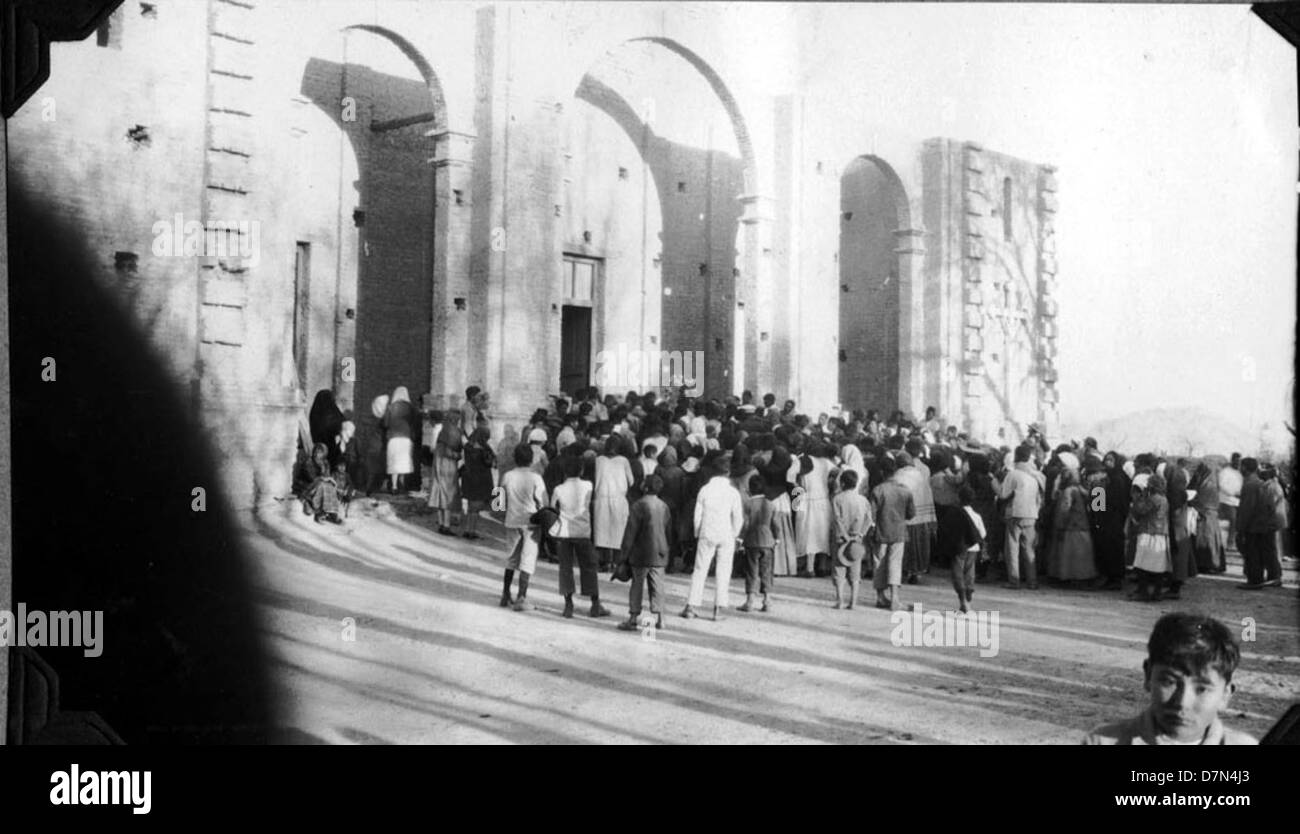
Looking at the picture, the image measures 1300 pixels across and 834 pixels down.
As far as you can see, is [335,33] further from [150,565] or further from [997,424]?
[997,424]

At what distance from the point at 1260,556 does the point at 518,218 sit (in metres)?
5.68

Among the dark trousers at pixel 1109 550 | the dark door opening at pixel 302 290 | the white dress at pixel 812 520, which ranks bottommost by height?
the dark trousers at pixel 1109 550

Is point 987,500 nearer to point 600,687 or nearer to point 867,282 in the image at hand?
point 867,282

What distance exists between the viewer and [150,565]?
21.0 ft

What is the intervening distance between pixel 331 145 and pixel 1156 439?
7.02m

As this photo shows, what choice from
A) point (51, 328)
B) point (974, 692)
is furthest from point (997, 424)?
point (51, 328)

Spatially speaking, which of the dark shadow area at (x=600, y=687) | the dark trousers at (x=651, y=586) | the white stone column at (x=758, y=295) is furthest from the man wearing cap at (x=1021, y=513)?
the dark trousers at (x=651, y=586)

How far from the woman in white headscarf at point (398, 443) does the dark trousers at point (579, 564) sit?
1040 millimetres

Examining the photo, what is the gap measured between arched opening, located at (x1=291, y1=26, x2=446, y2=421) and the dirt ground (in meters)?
3.37

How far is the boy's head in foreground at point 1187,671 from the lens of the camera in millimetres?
4227

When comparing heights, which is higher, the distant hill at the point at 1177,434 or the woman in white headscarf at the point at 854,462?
the distant hill at the point at 1177,434

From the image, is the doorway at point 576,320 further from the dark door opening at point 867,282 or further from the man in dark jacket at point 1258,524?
the man in dark jacket at point 1258,524

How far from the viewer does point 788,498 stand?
7.82 meters

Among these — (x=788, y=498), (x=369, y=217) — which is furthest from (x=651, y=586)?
(x=369, y=217)
